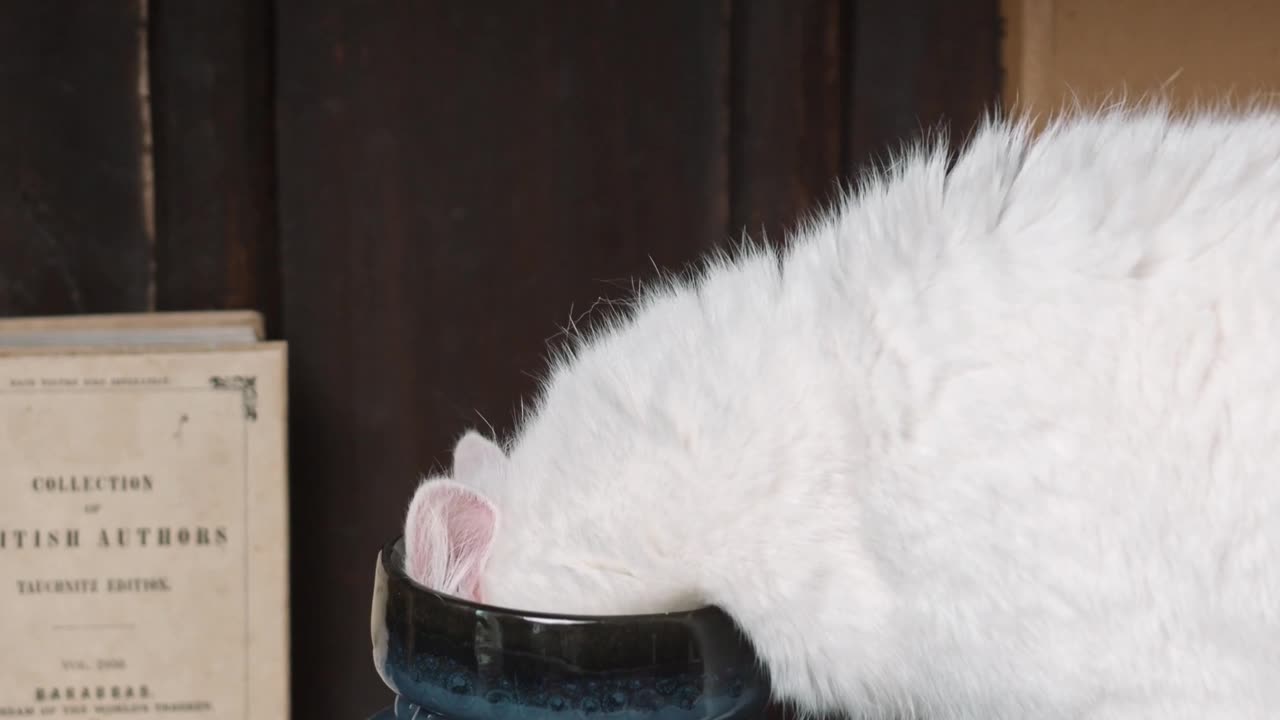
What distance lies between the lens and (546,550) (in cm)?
55

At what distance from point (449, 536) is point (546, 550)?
0.16 feet

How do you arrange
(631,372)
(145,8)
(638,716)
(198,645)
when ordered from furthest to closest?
(145,8) < (198,645) < (631,372) < (638,716)

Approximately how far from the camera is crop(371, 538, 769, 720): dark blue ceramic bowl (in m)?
0.47

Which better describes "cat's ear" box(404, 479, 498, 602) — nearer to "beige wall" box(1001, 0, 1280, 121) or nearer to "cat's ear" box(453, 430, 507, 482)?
"cat's ear" box(453, 430, 507, 482)

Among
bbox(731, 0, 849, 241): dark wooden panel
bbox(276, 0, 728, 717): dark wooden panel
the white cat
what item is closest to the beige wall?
bbox(731, 0, 849, 241): dark wooden panel

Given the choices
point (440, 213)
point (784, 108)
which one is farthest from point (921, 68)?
point (440, 213)

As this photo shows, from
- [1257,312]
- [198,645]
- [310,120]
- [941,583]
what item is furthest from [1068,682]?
[310,120]

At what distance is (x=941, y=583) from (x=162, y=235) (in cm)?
75

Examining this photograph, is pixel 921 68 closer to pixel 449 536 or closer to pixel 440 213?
pixel 440 213

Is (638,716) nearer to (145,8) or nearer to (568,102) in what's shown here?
(568,102)

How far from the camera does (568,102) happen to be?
1010 millimetres

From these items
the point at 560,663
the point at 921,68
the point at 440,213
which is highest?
the point at 921,68

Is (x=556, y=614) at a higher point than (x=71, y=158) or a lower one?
lower

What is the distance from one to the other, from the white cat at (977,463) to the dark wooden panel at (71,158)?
551mm
